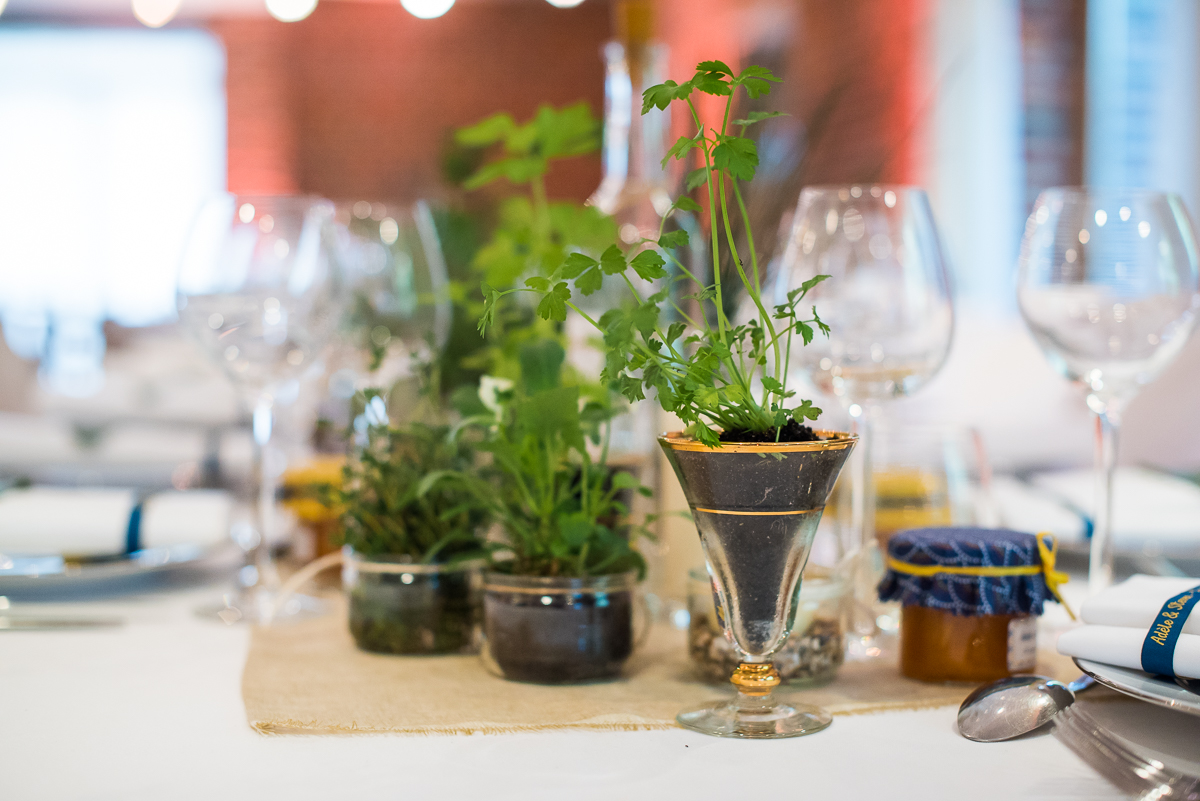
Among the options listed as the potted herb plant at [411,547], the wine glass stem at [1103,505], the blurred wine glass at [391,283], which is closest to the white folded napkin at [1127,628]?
the wine glass stem at [1103,505]

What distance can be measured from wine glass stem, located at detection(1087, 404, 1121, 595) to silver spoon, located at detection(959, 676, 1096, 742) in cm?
17

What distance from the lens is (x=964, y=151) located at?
3227mm

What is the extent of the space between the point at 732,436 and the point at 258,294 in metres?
0.46

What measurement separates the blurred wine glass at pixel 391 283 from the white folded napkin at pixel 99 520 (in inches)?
6.5

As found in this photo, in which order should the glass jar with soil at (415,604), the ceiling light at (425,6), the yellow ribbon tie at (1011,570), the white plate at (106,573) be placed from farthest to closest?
the ceiling light at (425,6) < the white plate at (106,573) < the glass jar with soil at (415,604) < the yellow ribbon tie at (1011,570)

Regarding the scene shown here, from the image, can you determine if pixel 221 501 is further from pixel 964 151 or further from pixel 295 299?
pixel 964 151

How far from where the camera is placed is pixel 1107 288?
650 mm

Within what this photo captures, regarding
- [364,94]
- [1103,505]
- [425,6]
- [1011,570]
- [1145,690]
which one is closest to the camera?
[1145,690]

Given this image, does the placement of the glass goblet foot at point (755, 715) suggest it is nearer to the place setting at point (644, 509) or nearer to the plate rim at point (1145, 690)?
the place setting at point (644, 509)

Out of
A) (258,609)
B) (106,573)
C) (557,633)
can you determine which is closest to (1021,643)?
(557,633)

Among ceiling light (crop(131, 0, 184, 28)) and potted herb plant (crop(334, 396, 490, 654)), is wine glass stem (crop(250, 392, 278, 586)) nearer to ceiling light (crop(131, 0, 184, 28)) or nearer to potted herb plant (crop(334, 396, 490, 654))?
potted herb plant (crop(334, 396, 490, 654))

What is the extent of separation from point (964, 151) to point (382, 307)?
9.12ft

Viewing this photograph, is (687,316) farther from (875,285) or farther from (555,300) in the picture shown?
(875,285)

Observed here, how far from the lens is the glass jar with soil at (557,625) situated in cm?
59
